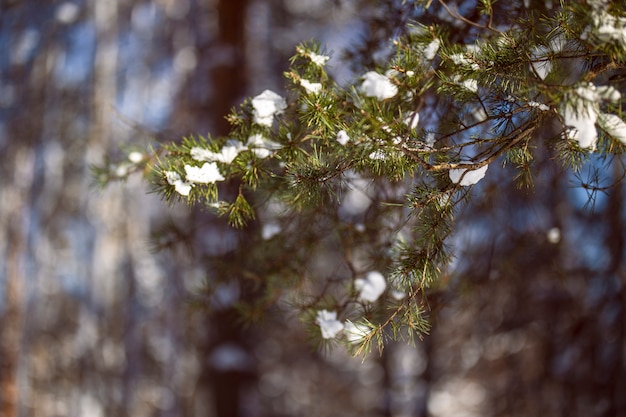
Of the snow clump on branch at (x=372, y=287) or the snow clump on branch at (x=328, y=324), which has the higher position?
the snow clump on branch at (x=372, y=287)

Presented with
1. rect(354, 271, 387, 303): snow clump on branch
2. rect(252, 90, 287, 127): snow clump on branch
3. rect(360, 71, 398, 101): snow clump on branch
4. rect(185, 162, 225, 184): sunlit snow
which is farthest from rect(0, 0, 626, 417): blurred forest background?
rect(360, 71, 398, 101): snow clump on branch

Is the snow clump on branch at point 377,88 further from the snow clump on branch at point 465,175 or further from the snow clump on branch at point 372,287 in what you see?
the snow clump on branch at point 372,287

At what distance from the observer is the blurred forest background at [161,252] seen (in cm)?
439

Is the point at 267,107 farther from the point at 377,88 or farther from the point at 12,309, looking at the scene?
the point at 12,309

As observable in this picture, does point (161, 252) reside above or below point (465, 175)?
above

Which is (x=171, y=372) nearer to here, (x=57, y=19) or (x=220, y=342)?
(x=220, y=342)

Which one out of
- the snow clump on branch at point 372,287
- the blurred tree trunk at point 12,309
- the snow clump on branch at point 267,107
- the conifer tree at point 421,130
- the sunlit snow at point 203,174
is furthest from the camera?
the blurred tree trunk at point 12,309

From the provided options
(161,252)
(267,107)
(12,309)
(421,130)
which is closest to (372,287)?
(421,130)

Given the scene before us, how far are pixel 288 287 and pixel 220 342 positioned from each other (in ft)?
5.95

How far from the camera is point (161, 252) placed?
553 centimetres

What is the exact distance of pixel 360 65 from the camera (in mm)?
2504

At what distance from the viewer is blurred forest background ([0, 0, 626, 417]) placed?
4.39 metres

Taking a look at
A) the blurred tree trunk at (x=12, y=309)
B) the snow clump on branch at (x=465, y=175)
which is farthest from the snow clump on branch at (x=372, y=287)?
the blurred tree trunk at (x=12, y=309)

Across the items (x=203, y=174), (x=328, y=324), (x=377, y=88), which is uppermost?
(x=377, y=88)
